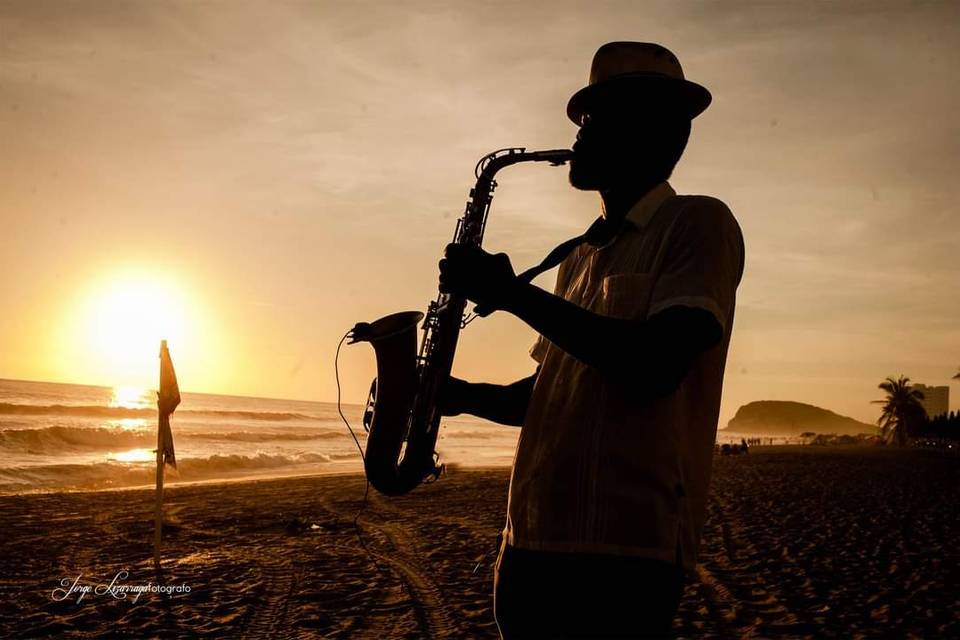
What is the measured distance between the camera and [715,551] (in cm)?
1073

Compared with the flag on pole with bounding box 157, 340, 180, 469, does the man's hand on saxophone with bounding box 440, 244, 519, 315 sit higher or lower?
higher

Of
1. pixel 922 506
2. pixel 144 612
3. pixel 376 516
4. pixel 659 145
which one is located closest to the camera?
pixel 659 145

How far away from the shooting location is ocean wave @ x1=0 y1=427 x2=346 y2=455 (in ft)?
100

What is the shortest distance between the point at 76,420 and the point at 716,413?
51424 millimetres

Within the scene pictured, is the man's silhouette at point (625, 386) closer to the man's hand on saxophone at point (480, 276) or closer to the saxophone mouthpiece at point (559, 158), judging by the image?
the man's hand on saxophone at point (480, 276)


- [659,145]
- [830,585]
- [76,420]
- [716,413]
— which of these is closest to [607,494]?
[716,413]

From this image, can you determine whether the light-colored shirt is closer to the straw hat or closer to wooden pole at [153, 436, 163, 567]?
the straw hat

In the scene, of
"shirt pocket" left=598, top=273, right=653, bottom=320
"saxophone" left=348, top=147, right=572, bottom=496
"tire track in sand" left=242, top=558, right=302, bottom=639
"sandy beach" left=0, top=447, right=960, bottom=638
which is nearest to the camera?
"shirt pocket" left=598, top=273, right=653, bottom=320

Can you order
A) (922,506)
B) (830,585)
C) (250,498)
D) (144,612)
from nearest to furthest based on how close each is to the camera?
(144,612)
(830,585)
(922,506)
(250,498)

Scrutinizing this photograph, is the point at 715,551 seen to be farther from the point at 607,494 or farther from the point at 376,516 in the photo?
the point at 607,494

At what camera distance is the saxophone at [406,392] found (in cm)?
280

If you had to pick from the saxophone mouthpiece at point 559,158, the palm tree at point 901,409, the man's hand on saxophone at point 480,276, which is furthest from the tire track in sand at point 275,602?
the palm tree at point 901,409

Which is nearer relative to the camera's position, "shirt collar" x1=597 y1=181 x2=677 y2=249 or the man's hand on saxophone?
the man's hand on saxophone

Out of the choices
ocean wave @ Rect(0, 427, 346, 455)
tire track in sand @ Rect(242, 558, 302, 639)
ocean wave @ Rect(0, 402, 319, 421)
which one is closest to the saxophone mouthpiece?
tire track in sand @ Rect(242, 558, 302, 639)
